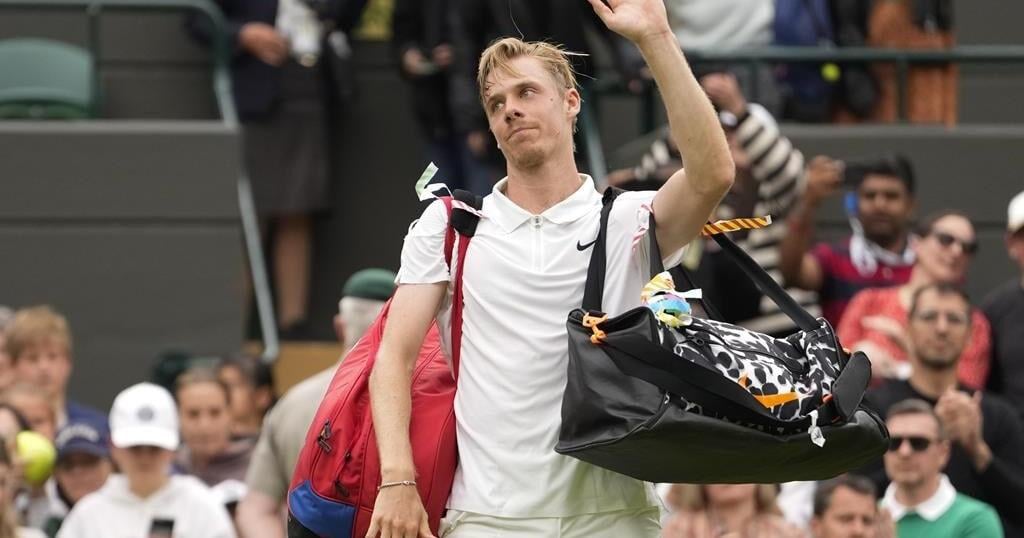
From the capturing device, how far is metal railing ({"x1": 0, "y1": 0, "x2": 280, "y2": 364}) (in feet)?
38.9

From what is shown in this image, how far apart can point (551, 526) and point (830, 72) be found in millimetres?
8110

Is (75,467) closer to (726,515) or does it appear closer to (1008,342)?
(726,515)

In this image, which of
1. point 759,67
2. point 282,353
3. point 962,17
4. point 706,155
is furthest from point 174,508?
point 962,17

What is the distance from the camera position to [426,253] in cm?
555

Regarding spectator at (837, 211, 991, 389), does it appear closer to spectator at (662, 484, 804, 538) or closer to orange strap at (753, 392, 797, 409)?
spectator at (662, 484, 804, 538)

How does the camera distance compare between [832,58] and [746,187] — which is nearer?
[746,187]

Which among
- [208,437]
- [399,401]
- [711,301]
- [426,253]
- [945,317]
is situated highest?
[426,253]

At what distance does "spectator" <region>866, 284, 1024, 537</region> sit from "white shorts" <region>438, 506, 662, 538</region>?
378 centimetres

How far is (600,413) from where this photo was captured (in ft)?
16.8

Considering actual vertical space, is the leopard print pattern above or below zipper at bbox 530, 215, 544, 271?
below

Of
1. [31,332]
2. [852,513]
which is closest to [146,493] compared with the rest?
[31,332]

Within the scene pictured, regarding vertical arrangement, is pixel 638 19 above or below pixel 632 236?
above

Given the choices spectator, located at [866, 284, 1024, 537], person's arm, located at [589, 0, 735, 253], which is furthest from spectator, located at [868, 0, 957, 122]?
person's arm, located at [589, 0, 735, 253]

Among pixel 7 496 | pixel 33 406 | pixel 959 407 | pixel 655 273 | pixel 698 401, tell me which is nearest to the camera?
pixel 698 401
